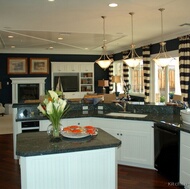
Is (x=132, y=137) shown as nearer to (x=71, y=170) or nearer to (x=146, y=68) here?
(x=71, y=170)

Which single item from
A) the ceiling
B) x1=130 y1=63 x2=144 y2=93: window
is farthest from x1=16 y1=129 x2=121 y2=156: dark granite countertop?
x1=130 y1=63 x2=144 y2=93: window

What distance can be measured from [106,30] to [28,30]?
2161 millimetres

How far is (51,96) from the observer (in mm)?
2729

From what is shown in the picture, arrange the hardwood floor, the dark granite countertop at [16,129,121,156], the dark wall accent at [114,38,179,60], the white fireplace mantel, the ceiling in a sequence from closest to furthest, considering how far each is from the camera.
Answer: the dark granite countertop at [16,129,121,156], the hardwood floor, the ceiling, the dark wall accent at [114,38,179,60], the white fireplace mantel

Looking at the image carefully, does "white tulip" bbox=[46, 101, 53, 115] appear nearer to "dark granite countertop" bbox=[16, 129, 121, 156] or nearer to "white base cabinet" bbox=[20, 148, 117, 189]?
"dark granite countertop" bbox=[16, 129, 121, 156]

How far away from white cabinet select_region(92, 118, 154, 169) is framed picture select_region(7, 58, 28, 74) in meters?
8.18

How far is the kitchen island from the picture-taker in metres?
2.44

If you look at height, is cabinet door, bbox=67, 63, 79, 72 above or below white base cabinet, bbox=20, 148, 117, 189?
above

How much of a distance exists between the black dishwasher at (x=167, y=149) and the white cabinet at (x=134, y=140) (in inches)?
5.6

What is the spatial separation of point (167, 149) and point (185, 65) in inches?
161

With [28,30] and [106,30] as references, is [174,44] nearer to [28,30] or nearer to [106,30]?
[106,30]

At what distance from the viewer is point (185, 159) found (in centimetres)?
348

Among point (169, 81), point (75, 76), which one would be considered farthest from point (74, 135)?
point (75, 76)

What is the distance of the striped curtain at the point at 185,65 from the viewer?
7.23m
